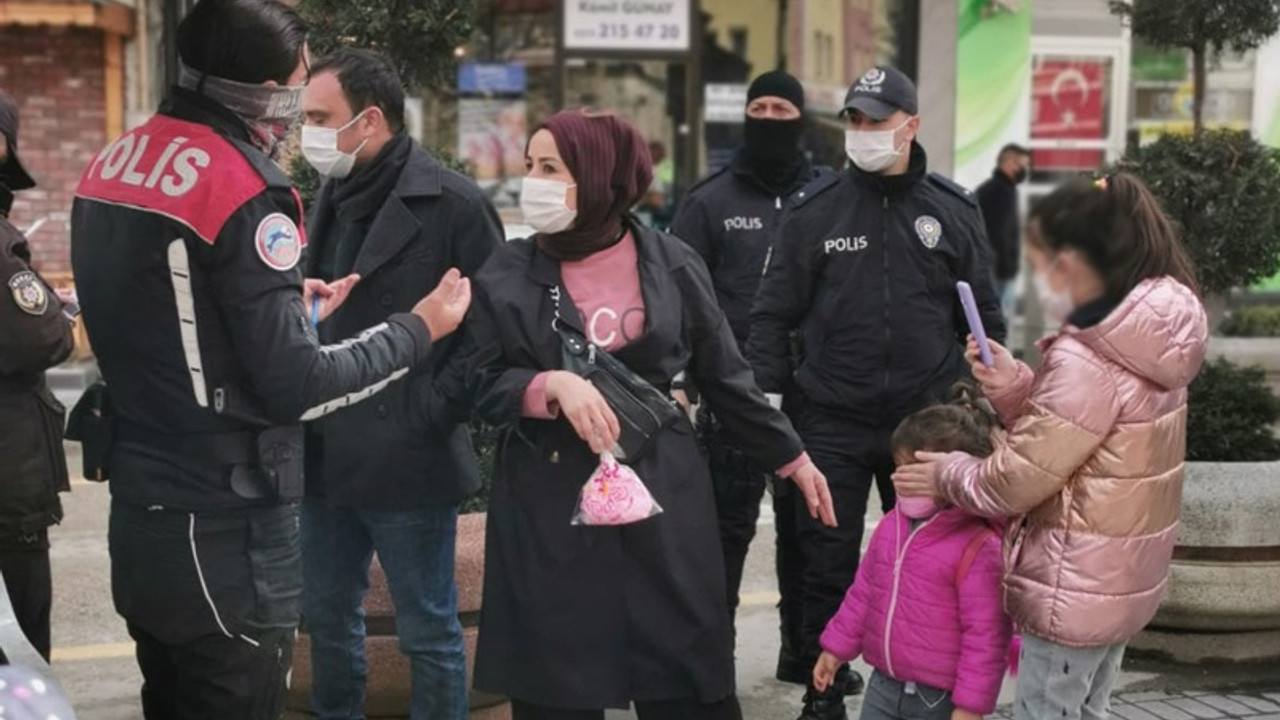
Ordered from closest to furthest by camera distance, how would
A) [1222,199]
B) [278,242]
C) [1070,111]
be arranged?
[278,242]
[1222,199]
[1070,111]

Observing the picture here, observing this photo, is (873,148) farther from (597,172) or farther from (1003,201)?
(1003,201)

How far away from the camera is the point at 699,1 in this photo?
538 inches

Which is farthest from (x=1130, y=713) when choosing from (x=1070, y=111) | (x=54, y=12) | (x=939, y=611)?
(x=1070, y=111)

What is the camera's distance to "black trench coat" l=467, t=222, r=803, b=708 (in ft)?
10.9

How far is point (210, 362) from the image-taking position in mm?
2891

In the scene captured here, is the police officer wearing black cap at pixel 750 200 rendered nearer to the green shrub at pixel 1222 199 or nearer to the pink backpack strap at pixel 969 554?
the green shrub at pixel 1222 199

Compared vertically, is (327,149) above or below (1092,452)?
above

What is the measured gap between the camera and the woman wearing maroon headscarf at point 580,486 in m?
3.32

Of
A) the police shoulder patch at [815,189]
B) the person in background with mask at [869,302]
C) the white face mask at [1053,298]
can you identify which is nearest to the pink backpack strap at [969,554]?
the white face mask at [1053,298]

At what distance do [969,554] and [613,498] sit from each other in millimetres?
924

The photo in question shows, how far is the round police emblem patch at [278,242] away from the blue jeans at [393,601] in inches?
50.0

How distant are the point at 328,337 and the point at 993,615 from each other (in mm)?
1841

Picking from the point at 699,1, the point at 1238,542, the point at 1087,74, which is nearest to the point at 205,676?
the point at 1238,542

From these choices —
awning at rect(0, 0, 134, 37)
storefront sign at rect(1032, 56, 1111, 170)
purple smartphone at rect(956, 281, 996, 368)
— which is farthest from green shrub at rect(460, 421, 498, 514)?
storefront sign at rect(1032, 56, 1111, 170)
